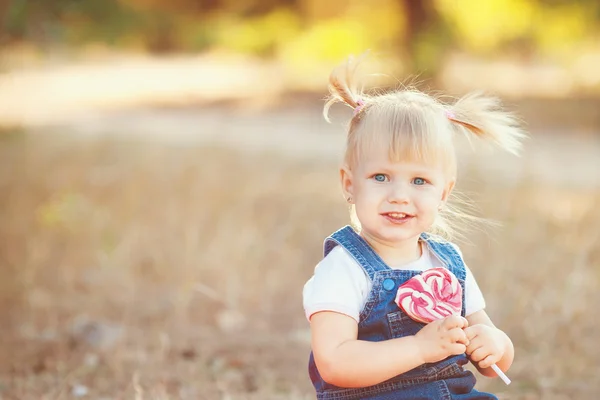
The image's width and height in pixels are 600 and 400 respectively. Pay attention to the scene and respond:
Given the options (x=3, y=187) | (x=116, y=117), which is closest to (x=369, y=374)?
(x=3, y=187)

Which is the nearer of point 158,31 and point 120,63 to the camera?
point 120,63

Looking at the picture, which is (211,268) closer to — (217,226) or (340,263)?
(217,226)

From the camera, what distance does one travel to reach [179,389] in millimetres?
3389

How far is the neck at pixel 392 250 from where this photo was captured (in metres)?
2.32

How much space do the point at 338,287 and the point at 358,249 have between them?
0.14 meters

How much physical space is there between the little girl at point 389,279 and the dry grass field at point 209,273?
0.96m

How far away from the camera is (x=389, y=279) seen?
223cm

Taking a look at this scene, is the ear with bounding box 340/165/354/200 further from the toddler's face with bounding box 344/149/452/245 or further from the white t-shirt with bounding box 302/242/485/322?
the white t-shirt with bounding box 302/242/485/322

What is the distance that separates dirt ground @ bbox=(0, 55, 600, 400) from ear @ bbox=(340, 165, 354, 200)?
1.03 metres

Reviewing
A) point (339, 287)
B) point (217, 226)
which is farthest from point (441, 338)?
point (217, 226)

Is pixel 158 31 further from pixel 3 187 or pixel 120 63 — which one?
pixel 3 187

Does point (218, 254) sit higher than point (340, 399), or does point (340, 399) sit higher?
point (340, 399)

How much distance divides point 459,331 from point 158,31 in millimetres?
21942

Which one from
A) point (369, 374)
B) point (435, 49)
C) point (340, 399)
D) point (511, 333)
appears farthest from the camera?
point (435, 49)
